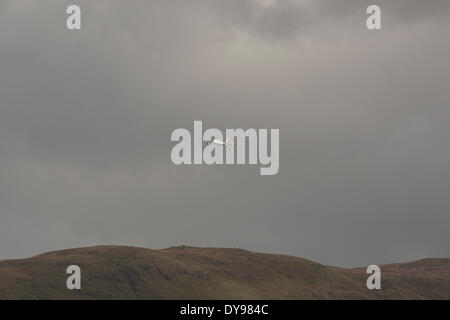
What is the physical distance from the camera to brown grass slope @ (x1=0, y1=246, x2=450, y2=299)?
153750 millimetres

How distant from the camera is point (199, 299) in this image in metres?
154

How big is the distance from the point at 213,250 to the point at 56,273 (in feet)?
143

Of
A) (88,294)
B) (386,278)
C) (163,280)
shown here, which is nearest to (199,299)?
(163,280)

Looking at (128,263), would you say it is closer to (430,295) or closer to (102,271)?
(102,271)

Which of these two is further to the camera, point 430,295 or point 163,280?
point 430,295

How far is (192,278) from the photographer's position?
16362 cm

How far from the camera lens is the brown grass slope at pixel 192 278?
154m

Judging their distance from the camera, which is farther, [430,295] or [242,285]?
[430,295]

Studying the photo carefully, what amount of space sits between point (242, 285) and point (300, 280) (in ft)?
50.0
